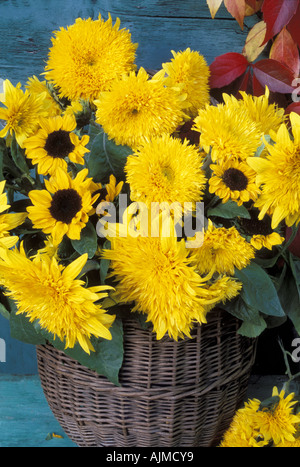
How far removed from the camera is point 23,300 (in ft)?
1.69

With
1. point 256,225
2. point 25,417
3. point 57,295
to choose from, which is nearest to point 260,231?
point 256,225

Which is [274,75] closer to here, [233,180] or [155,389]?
[233,180]

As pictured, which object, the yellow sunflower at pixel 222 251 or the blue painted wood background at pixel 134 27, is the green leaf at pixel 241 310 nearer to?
the yellow sunflower at pixel 222 251

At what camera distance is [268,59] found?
76cm

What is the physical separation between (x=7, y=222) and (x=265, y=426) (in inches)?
15.5

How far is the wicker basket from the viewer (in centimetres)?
58

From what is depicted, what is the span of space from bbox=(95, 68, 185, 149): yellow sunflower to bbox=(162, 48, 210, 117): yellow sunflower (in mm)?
59

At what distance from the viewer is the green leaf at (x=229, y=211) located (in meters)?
0.52

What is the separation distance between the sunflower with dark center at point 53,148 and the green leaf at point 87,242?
0.23ft

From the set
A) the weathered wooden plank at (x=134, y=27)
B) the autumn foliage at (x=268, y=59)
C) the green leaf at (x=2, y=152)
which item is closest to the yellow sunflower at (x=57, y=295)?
the green leaf at (x=2, y=152)

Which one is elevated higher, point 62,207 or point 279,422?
point 62,207

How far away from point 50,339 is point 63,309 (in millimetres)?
98

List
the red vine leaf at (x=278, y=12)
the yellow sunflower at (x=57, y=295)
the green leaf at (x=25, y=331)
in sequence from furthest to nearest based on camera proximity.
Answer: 1. the red vine leaf at (x=278, y=12)
2. the green leaf at (x=25, y=331)
3. the yellow sunflower at (x=57, y=295)

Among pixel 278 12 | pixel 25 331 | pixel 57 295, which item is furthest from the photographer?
pixel 278 12
